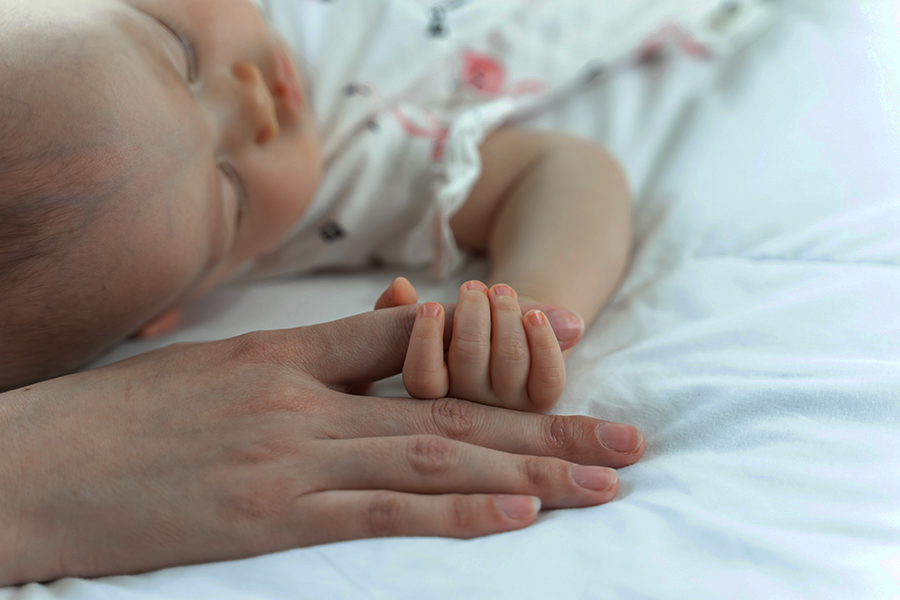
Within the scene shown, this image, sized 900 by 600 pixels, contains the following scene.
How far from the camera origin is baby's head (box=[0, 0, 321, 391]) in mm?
565

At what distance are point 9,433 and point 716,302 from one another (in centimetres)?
72

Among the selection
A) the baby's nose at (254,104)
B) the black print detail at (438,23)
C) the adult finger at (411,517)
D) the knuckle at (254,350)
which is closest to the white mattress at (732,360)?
the adult finger at (411,517)

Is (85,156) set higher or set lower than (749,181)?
lower

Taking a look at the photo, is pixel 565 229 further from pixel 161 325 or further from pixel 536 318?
pixel 161 325

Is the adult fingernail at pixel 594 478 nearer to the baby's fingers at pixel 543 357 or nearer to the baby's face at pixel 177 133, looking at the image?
the baby's fingers at pixel 543 357

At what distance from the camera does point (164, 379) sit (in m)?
0.58

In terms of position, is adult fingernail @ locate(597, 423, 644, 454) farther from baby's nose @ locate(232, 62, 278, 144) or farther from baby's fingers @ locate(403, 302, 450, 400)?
baby's nose @ locate(232, 62, 278, 144)

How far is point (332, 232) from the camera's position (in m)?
1.06

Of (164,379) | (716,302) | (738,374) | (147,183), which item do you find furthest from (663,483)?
(147,183)

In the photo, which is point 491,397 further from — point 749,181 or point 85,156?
Answer: point 749,181

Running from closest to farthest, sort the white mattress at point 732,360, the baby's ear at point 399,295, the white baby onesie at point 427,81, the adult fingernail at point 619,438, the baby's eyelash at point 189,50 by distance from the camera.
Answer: the white mattress at point 732,360, the adult fingernail at point 619,438, the baby's ear at point 399,295, the baby's eyelash at point 189,50, the white baby onesie at point 427,81

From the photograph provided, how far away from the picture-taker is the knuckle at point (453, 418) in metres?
0.55

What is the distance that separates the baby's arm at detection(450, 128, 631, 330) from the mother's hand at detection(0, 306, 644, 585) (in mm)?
212

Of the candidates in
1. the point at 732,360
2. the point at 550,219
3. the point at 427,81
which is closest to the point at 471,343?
the point at 732,360
